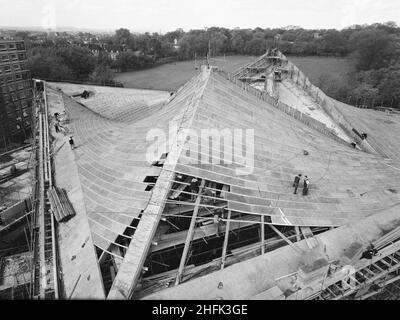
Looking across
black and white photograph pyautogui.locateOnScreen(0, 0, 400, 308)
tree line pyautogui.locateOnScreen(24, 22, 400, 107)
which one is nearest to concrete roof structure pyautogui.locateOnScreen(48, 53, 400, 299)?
black and white photograph pyautogui.locateOnScreen(0, 0, 400, 308)

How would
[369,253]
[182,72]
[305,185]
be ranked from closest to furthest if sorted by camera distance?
1. [369,253]
2. [305,185]
3. [182,72]

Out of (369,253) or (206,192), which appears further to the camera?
(206,192)

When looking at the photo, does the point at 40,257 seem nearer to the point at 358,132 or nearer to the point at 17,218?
the point at 17,218

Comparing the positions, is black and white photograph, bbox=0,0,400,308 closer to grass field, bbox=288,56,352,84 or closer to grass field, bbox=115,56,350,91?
grass field, bbox=115,56,350,91

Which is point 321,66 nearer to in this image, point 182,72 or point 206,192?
point 182,72

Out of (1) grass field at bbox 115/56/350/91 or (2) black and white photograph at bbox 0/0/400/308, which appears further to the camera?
(1) grass field at bbox 115/56/350/91

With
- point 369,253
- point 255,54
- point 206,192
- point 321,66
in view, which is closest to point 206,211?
point 206,192
